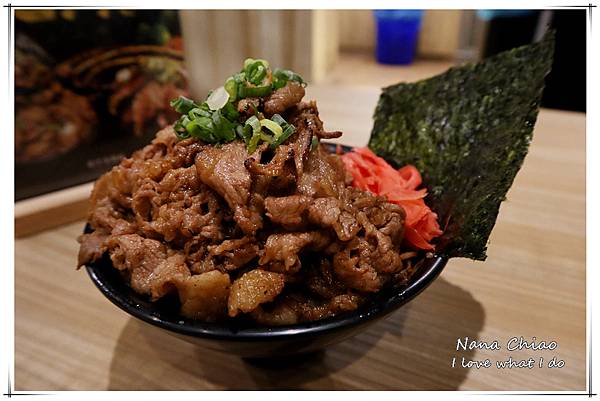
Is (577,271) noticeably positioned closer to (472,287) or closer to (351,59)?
(472,287)

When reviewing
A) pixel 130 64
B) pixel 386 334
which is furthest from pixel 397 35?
pixel 386 334

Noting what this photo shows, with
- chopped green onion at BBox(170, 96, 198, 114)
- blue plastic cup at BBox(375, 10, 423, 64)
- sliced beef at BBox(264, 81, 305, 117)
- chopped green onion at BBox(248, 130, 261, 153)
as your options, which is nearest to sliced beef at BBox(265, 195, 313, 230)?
chopped green onion at BBox(248, 130, 261, 153)

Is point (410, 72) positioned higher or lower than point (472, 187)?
lower

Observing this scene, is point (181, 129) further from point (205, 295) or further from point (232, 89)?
point (205, 295)

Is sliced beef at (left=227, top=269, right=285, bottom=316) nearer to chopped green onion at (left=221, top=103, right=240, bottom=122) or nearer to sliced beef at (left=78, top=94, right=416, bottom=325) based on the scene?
sliced beef at (left=78, top=94, right=416, bottom=325)

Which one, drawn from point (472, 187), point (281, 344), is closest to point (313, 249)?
point (281, 344)

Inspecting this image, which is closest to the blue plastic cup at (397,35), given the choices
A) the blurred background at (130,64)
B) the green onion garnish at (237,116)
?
the blurred background at (130,64)
